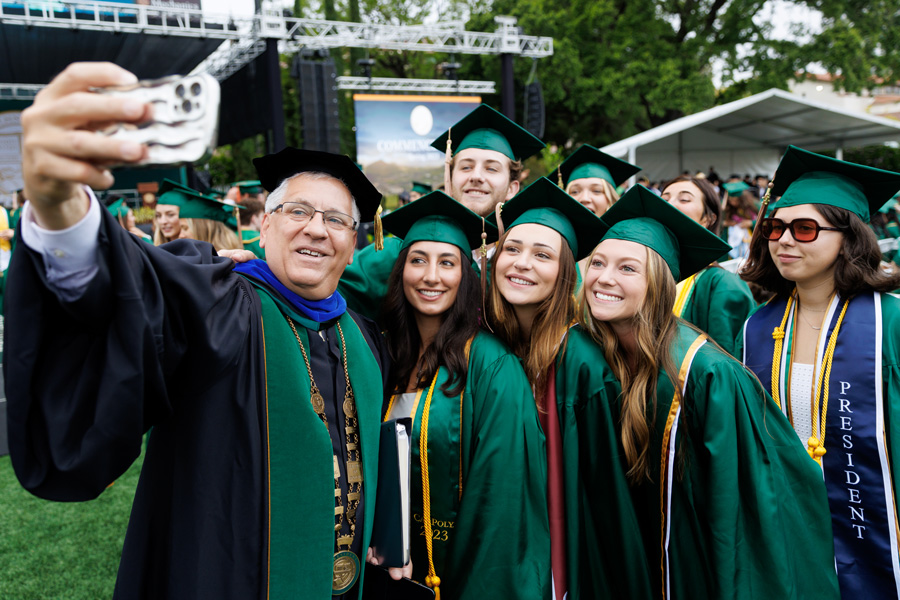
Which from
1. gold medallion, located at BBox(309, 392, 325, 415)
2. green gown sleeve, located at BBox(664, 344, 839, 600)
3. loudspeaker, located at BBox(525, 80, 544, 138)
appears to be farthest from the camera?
loudspeaker, located at BBox(525, 80, 544, 138)

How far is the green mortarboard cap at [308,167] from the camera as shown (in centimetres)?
177

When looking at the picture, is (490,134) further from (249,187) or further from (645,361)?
(249,187)

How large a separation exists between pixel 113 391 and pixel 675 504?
187 centimetres

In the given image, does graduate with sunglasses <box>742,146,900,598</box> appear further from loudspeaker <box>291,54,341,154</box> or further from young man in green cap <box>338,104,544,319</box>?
loudspeaker <box>291,54,341,154</box>

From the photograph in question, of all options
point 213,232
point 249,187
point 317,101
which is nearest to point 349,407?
point 213,232

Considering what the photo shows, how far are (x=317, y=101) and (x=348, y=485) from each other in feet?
37.0

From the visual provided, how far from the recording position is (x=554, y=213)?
2580 millimetres

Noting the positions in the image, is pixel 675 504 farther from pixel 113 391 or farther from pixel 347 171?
pixel 113 391

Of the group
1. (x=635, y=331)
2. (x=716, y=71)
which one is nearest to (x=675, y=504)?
(x=635, y=331)

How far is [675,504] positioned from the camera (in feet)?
7.09

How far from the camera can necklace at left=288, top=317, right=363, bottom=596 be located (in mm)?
1740

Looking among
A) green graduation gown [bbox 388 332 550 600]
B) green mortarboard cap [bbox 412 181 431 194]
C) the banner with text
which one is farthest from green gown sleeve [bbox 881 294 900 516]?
the banner with text

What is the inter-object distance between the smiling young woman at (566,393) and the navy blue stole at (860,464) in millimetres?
834

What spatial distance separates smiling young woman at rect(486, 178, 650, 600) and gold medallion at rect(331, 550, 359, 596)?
82cm
